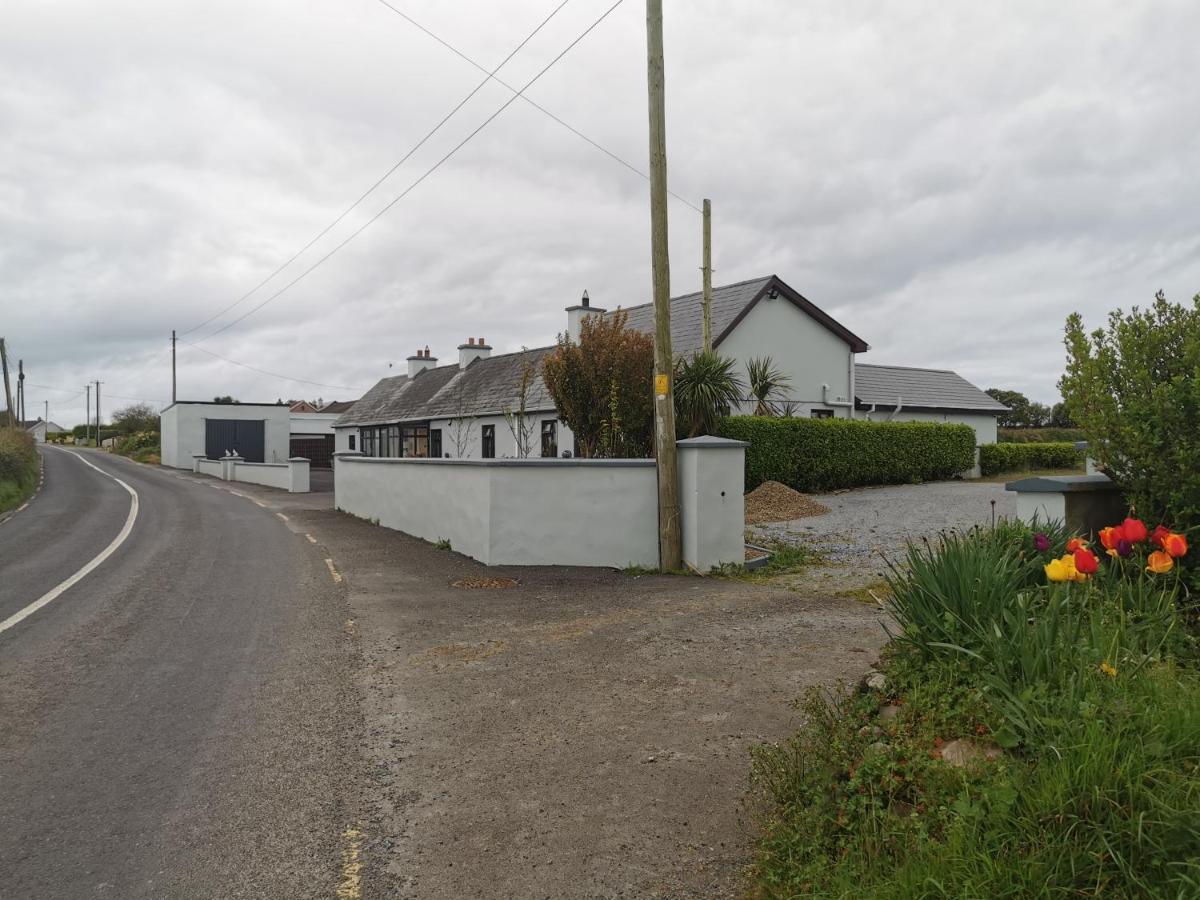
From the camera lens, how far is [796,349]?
89.8 ft

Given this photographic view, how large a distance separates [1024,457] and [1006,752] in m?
32.6

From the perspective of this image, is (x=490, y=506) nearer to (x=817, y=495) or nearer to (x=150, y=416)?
(x=817, y=495)

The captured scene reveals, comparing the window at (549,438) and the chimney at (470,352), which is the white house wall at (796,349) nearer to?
the window at (549,438)

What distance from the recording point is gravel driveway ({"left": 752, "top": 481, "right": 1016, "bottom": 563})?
13500mm

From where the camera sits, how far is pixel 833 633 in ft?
25.3

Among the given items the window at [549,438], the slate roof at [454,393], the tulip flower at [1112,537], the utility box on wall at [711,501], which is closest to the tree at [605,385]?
the utility box on wall at [711,501]

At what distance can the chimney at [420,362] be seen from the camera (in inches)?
1742

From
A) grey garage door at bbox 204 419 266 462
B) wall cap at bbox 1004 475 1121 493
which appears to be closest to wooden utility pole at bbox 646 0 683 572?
wall cap at bbox 1004 475 1121 493

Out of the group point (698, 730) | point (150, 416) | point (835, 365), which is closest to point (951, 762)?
point (698, 730)

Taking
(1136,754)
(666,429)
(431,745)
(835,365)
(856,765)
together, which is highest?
(835,365)

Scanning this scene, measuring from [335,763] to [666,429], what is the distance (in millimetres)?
7289

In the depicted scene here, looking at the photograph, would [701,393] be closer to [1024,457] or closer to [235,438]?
[1024,457]

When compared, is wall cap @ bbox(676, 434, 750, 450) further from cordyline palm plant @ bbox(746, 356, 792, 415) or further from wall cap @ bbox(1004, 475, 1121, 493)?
cordyline palm plant @ bbox(746, 356, 792, 415)

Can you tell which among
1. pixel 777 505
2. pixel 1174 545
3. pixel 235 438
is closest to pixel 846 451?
pixel 777 505
